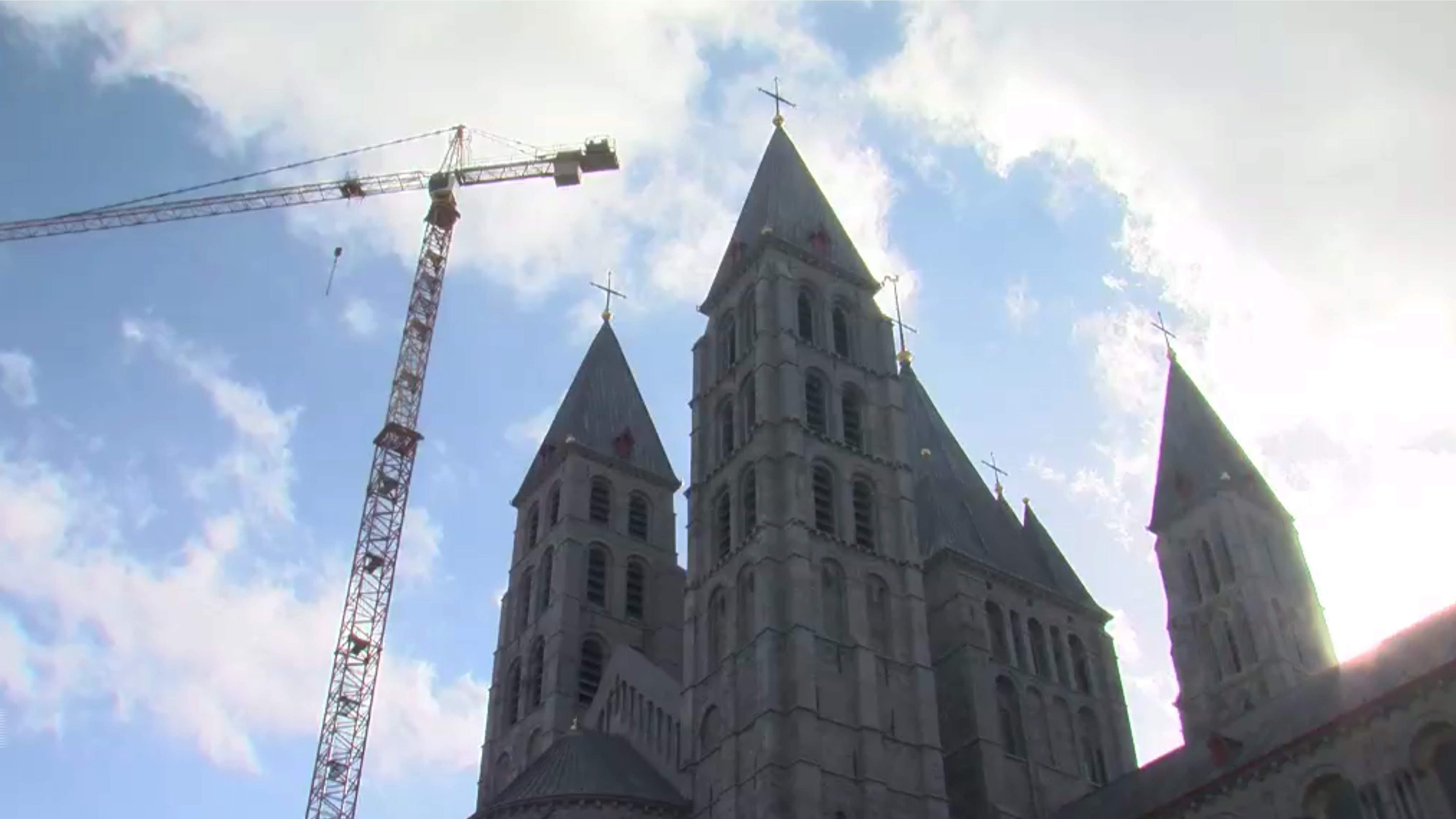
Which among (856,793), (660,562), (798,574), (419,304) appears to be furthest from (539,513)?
(856,793)

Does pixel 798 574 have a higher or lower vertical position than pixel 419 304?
lower

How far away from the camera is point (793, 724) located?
41.2 metres

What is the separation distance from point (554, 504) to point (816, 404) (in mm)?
15752

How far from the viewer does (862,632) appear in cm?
4447

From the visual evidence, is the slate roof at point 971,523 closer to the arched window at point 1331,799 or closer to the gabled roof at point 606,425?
the gabled roof at point 606,425

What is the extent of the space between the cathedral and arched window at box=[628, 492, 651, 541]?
0.17 meters

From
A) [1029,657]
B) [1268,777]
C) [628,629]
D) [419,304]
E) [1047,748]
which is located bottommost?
[1268,777]

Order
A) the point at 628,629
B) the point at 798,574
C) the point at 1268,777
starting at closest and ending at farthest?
the point at 1268,777
the point at 798,574
the point at 628,629

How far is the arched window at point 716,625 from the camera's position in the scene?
45.8 meters

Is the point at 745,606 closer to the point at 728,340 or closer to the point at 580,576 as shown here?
the point at 728,340

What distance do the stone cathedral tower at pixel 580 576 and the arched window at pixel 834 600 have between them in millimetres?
10522

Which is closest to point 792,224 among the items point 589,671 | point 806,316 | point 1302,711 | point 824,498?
point 806,316

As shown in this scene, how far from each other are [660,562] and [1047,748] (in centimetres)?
1854

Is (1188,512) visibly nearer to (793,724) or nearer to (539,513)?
(793,724)
